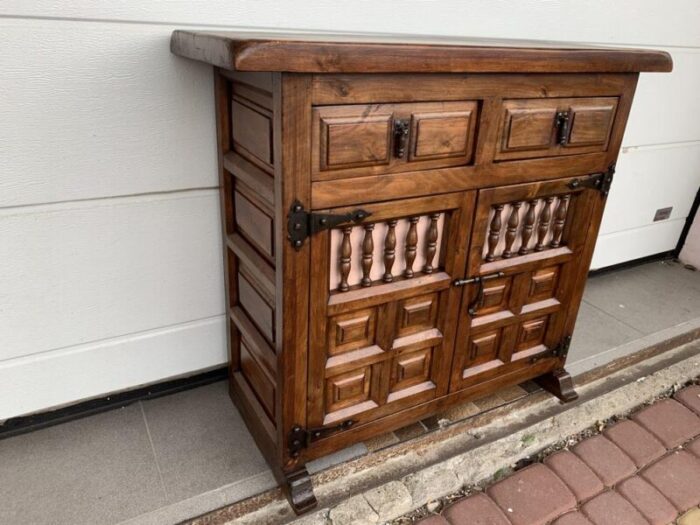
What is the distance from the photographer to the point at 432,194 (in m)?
1.45

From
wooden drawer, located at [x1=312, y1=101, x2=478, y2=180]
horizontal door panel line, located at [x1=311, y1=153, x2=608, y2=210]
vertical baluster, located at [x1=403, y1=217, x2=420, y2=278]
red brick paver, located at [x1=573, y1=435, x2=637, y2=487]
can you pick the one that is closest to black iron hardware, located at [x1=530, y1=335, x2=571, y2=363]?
red brick paver, located at [x1=573, y1=435, x2=637, y2=487]

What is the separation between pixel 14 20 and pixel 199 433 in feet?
4.34

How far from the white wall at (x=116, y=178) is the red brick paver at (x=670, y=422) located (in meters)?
1.53

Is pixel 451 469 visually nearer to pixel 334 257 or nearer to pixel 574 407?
pixel 574 407

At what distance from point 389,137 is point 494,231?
524mm

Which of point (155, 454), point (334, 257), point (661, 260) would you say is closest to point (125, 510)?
point (155, 454)

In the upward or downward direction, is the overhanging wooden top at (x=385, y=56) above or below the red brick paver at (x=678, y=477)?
above

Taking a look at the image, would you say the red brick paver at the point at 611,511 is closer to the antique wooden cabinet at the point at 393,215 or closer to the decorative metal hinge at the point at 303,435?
the antique wooden cabinet at the point at 393,215

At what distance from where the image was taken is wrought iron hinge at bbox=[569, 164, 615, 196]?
1717 mm

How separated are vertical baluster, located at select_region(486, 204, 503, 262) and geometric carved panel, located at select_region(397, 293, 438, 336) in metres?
0.23

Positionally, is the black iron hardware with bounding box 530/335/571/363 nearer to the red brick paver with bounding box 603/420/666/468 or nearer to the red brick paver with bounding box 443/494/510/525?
the red brick paver with bounding box 603/420/666/468

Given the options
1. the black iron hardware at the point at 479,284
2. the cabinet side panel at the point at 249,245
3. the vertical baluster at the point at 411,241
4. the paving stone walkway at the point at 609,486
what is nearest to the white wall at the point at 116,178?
the cabinet side panel at the point at 249,245

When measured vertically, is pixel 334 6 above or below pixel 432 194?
above

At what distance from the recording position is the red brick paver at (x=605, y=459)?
6.05 feet
